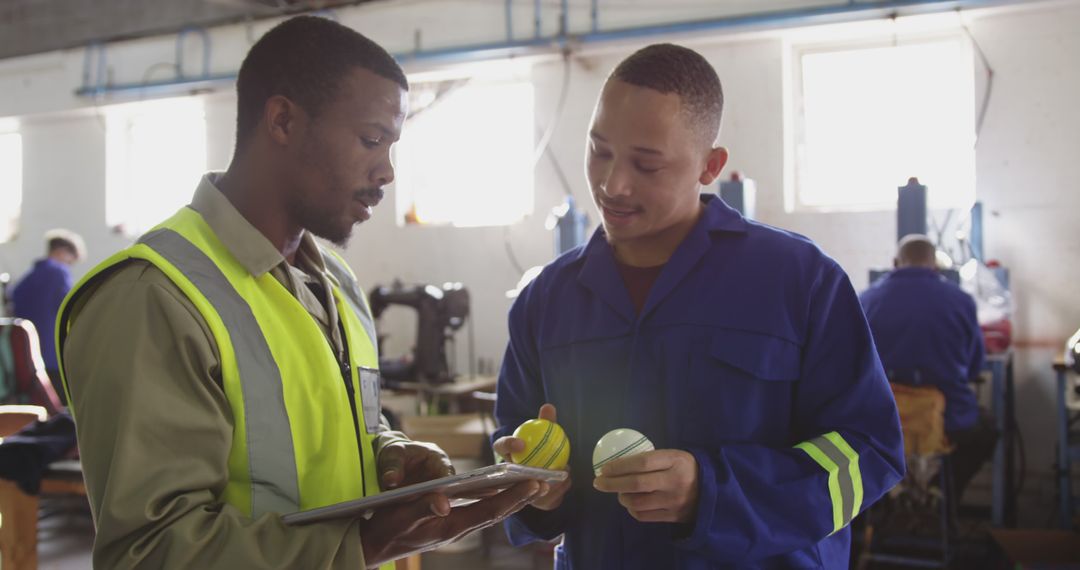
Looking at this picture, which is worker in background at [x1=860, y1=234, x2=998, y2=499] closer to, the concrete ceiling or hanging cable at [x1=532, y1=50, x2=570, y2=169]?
hanging cable at [x1=532, y1=50, x2=570, y2=169]

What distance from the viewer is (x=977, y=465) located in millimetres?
4375

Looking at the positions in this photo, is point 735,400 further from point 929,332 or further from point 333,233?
point 929,332

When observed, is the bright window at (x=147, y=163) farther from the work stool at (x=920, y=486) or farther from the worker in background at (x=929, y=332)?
the work stool at (x=920, y=486)

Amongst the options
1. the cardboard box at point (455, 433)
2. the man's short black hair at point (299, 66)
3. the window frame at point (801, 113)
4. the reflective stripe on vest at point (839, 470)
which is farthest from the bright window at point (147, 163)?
the reflective stripe on vest at point (839, 470)

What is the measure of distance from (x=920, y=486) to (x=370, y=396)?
333 centimetres

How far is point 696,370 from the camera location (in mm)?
1283

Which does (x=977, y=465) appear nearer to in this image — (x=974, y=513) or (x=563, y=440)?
(x=974, y=513)

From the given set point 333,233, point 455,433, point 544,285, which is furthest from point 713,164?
point 455,433

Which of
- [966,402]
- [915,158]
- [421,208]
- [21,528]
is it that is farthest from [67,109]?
[966,402]

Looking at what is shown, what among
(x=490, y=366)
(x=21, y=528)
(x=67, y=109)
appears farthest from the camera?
(x=67, y=109)

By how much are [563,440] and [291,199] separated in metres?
0.55

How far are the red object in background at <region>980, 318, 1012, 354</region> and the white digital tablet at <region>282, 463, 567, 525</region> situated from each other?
419 centimetres

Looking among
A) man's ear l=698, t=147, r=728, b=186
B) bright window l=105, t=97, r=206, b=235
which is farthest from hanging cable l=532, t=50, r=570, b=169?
man's ear l=698, t=147, r=728, b=186

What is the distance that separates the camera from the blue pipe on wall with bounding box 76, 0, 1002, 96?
4.81 m
